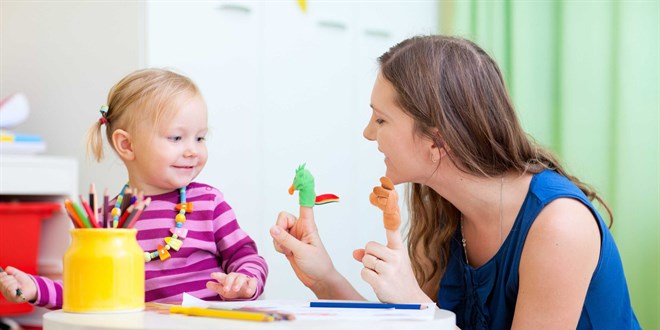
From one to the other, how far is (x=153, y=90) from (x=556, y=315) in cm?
72

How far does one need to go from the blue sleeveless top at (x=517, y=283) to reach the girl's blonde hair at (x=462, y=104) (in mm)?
69

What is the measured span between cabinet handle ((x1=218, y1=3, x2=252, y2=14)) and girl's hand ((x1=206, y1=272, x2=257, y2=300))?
943 millimetres

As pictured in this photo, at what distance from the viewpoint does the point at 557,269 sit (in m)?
1.23

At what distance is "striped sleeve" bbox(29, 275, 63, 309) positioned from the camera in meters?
1.19

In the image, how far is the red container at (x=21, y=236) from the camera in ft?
6.77

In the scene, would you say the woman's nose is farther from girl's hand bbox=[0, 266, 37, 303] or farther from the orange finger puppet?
girl's hand bbox=[0, 266, 37, 303]

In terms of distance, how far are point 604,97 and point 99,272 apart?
53.3 inches

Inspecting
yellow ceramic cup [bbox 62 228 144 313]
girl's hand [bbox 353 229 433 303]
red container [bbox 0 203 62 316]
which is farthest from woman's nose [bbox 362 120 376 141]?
red container [bbox 0 203 62 316]

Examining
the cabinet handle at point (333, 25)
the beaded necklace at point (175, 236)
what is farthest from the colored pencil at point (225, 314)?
the cabinet handle at point (333, 25)

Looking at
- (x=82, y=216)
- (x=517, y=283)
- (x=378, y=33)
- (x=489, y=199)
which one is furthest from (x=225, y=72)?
(x=82, y=216)

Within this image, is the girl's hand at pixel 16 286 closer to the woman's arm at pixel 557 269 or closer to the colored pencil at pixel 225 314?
the colored pencil at pixel 225 314

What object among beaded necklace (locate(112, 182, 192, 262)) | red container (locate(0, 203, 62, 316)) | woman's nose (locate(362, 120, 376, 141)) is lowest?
red container (locate(0, 203, 62, 316))

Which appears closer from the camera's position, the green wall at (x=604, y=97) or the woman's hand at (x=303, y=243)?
the woman's hand at (x=303, y=243)

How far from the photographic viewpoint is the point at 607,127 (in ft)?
6.33
